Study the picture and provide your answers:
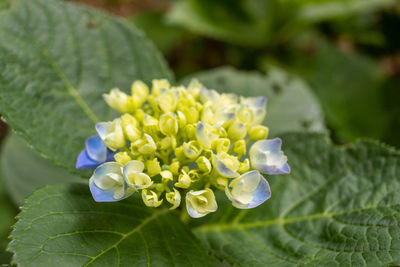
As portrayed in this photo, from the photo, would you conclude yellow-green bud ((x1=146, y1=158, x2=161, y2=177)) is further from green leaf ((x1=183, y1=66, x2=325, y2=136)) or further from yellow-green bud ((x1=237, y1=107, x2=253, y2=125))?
green leaf ((x1=183, y1=66, x2=325, y2=136))

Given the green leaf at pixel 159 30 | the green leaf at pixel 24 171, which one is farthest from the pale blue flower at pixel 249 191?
the green leaf at pixel 159 30

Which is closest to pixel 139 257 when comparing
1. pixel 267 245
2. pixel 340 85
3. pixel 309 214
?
pixel 267 245

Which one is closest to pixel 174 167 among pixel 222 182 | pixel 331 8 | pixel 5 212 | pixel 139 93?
pixel 222 182

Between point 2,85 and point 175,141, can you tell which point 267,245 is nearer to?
point 175,141

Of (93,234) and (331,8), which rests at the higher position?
(331,8)

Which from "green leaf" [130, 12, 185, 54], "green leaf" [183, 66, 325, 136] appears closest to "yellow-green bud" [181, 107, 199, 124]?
"green leaf" [183, 66, 325, 136]

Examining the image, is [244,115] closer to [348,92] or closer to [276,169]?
[276,169]
